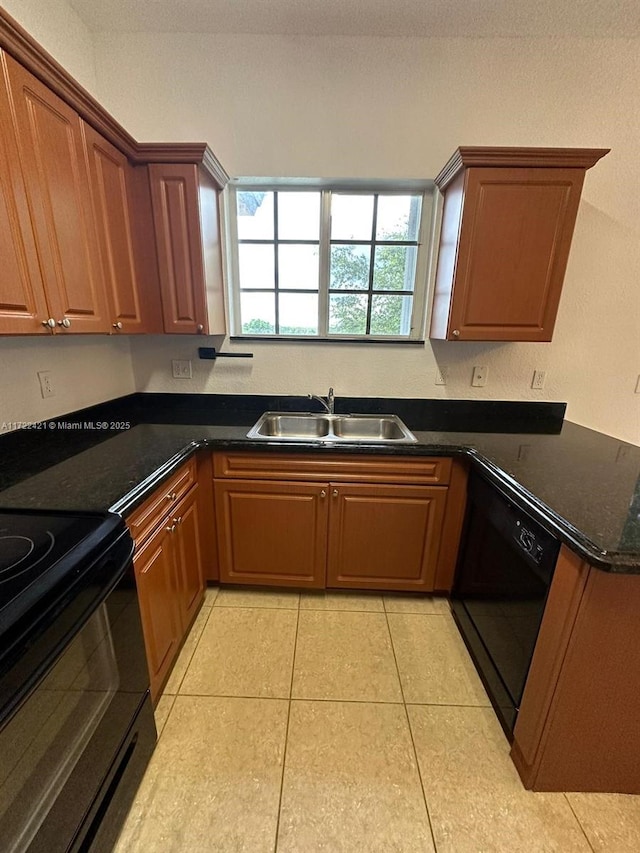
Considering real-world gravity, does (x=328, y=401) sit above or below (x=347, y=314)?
below

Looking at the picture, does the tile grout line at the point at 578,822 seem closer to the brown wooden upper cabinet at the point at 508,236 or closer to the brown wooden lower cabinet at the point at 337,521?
the brown wooden lower cabinet at the point at 337,521

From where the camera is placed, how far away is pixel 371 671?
1.53 m

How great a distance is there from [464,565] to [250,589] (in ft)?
3.79

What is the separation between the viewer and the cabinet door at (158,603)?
1214 millimetres

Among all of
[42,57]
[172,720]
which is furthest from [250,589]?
[42,57]

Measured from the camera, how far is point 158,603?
51.9 inches

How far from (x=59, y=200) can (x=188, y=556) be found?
58.7 inches

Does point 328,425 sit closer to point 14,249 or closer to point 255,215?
point 255,215

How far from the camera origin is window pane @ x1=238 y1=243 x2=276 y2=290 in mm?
2125

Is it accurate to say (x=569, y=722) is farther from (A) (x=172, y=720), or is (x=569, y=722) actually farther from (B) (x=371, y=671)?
(A) (x=172, y=720)

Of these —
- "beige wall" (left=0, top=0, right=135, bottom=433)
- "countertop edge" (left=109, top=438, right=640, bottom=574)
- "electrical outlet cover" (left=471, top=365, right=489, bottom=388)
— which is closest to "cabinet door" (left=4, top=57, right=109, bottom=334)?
"beige wall" (left=0, top=0, right=135, bottom=433)

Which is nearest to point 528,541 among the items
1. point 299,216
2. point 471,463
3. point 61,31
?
point 471,463

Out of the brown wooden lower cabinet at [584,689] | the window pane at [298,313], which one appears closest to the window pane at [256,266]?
the window pane at [298,313]

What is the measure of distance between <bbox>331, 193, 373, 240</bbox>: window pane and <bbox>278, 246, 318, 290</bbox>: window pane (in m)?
0.18
